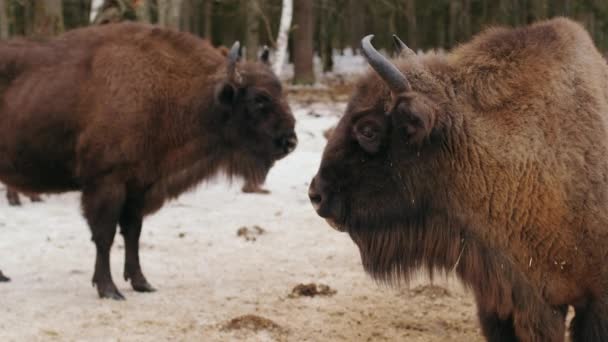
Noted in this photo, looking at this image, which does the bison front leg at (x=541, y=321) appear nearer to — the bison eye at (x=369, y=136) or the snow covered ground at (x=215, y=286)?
the bison eye at (x=369, y=136)

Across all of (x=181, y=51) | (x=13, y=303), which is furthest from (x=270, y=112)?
(x=13, y=303)

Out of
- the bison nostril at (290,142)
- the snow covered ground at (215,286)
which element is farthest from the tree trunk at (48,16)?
the bison nostril at (290,142)

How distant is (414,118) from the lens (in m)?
3.05

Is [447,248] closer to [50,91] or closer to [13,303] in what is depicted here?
[13,303]

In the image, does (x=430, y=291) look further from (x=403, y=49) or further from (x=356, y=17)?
(x=356, y=17)

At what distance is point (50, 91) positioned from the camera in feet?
18.7

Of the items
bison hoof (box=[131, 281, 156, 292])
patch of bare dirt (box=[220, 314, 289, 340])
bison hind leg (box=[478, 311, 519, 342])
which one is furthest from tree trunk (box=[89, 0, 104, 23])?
bison hind leg (box=[478, 311, 519, 342])

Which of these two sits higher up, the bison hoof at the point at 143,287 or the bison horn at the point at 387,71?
the bison horn at the point at 387,71

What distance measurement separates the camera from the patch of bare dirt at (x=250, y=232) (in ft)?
23.0

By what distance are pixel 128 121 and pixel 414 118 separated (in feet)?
9.42

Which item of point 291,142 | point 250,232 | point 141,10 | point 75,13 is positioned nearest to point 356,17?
point 75,13

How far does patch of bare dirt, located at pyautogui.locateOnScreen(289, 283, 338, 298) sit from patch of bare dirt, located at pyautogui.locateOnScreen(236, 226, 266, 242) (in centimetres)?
164

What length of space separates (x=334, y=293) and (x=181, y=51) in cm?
192

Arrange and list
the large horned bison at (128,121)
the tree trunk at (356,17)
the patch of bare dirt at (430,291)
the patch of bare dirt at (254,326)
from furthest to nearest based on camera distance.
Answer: the tree trunk at (356,17) → the large horned bison at (128,121) → the patch of bare dirt at (430,291) → the patch of bare dirt at (254,326)
